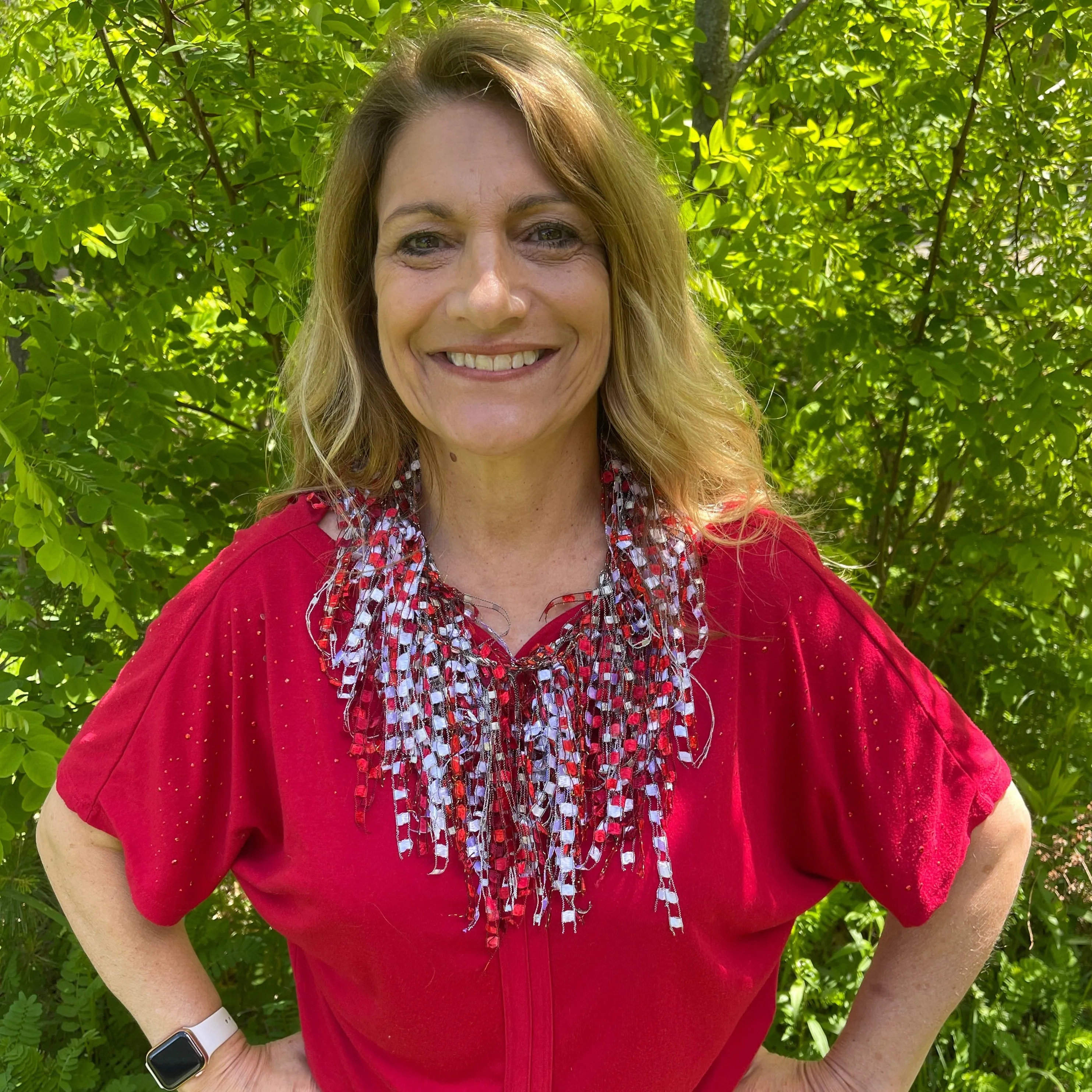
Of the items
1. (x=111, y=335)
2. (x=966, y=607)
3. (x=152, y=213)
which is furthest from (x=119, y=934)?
(x=966, y=607)

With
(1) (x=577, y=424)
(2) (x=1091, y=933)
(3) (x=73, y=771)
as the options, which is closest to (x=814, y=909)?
(2) (x=1091, y=933)

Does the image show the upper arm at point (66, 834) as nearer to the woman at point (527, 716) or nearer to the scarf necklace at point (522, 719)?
the woman at point (527, 716)

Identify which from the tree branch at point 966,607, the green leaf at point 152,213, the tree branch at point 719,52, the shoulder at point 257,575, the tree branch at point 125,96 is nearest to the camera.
Result: the shoulder at point 257,575

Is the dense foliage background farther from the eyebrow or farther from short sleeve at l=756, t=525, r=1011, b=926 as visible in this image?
short sleeve at l=756, t=525, r=1011, b=926

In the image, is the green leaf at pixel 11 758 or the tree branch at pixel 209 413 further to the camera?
the tree branch at pixel 209 413

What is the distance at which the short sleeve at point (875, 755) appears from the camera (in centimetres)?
156

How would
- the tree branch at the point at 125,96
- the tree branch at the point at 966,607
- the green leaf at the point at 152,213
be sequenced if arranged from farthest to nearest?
the tree branch at the point at 966,607 → the tree branch at the point at 125,96 → the green leaf at the point at 152,213

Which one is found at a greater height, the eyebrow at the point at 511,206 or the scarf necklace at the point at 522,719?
the eyebrow at the point at 511,206

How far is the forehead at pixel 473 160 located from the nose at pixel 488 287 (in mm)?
56

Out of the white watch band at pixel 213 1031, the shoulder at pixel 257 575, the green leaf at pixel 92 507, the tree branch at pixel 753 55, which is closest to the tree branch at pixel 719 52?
→ the tree branch at pixel 753 55

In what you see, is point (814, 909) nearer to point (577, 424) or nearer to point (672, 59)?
point (577, 424)

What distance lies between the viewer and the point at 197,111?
1.98 meters

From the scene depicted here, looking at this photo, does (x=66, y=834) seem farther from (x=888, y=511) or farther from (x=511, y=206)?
(x=888, y=511)

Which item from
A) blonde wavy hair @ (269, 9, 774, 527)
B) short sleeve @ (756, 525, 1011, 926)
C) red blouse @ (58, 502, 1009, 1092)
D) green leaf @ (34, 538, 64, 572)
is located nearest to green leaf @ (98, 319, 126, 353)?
blonde wavy hair @ (269, 9, 774, 527)
